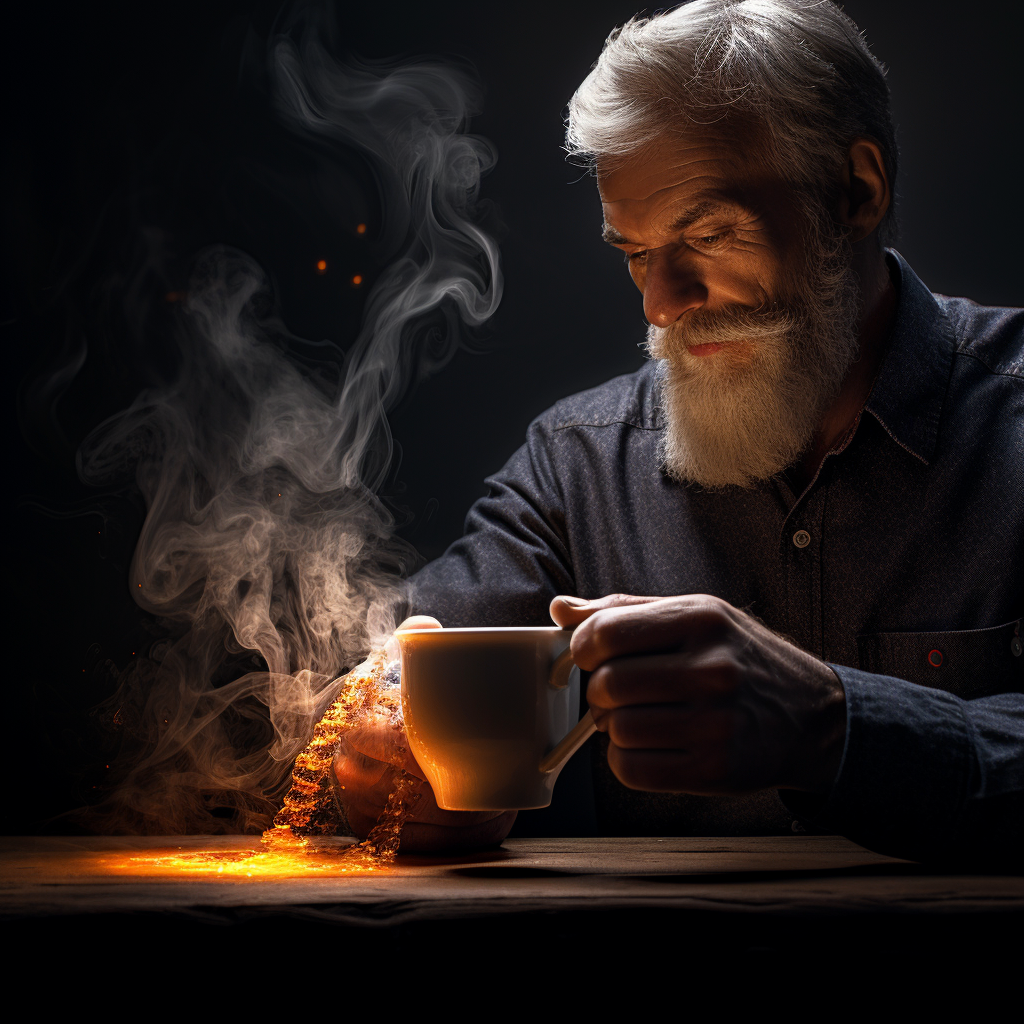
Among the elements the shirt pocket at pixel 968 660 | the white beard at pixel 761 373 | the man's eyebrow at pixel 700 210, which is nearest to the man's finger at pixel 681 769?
the shirt pocket at pixel 968 660

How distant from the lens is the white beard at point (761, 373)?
1637 mm

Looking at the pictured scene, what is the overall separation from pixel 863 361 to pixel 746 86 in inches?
22.3

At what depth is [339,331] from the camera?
209 centimetres

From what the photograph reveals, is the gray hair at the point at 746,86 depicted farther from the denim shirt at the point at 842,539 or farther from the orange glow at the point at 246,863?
the orange glow at the point at 246,863

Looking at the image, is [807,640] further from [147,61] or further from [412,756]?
[147,61]

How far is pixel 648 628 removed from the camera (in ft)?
2.92

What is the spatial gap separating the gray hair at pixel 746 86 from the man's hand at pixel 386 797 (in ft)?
3.66

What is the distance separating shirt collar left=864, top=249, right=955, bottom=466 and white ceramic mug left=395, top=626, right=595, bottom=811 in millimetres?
901

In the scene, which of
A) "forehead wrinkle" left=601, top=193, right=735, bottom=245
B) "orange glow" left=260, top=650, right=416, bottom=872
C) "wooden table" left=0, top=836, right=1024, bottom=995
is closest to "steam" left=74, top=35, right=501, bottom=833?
"orange glow" left=260, top=650, right=416, bottom=872

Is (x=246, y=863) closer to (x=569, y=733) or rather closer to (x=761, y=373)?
(x=569, y=733)

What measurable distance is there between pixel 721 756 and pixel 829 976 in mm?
260

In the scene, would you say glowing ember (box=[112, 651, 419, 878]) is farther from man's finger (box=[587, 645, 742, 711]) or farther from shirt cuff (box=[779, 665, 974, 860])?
shirt cuff (box=[779, 665, 974, 860])

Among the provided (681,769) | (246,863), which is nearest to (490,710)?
(681,769)

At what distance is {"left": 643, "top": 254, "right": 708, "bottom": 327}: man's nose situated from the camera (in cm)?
161
